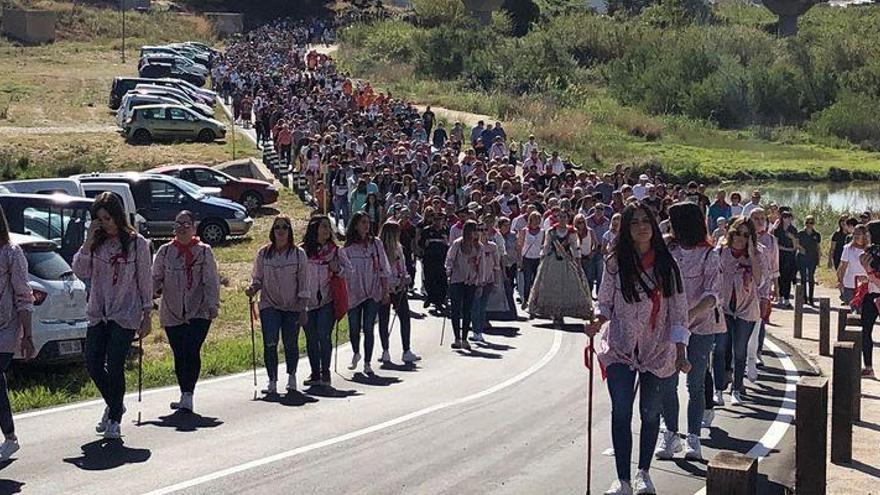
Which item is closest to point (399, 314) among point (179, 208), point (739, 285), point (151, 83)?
point (739, 285)

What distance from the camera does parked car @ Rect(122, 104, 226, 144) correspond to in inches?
1783

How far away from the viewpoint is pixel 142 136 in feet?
149

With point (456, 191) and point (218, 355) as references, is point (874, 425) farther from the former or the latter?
point (456, 191)

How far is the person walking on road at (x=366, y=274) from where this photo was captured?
49.6 feet

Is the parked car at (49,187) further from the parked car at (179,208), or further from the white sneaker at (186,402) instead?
the white sneaker at (186,402)

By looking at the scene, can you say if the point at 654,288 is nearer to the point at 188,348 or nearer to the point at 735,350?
the point at 735,350

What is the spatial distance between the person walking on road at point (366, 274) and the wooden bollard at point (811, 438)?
6.52 meters

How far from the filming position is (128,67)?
244 ft

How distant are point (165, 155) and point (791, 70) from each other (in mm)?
42185

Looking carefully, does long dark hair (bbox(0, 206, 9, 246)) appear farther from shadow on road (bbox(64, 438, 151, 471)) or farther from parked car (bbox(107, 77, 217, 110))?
parked car (bbox(107, 77, 217, 110))

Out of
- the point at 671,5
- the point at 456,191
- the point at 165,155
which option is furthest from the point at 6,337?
the point at 671,5

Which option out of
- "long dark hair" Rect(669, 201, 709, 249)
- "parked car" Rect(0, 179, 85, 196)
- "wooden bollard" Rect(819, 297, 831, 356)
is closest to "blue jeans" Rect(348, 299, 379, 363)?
"long dark hair" Rect(669, 201, 709, 249)

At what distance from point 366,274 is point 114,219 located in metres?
4.66

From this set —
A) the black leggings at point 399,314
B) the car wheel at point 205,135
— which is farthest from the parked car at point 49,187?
the car wheel at point 205,135
